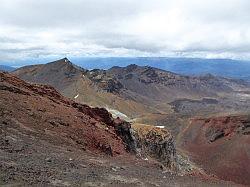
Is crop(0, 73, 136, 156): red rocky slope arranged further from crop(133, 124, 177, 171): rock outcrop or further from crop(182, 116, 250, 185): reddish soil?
crop(182, 116, 250, 185): reddish soil

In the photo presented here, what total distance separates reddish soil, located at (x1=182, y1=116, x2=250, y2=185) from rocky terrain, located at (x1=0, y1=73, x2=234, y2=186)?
3681 centimetres

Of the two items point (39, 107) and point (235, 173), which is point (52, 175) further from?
point (235, 173)

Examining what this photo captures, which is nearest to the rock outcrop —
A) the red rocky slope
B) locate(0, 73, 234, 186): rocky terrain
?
locate(0, 73, 234, 186): rocky terrain

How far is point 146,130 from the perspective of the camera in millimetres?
61625

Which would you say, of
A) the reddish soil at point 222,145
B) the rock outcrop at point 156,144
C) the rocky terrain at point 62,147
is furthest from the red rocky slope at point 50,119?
the reddish soil at point 222,145

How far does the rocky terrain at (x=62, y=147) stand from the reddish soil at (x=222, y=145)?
121 feet

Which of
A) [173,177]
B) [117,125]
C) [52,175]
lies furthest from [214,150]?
[52,175]

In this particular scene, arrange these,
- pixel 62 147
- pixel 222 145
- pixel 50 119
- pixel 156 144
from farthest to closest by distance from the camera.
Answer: pixel 222 145, pixel 156 144, pixel 50 119, pixel 62 147

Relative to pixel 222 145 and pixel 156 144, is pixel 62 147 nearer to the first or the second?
pixel 156 144

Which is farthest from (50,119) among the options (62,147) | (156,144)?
(156,144)

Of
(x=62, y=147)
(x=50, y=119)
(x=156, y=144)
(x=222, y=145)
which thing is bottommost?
(x=222, y=145)

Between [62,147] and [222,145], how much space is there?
6708 cm

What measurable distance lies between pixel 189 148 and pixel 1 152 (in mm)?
78898

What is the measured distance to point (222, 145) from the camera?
9356 centimetres
